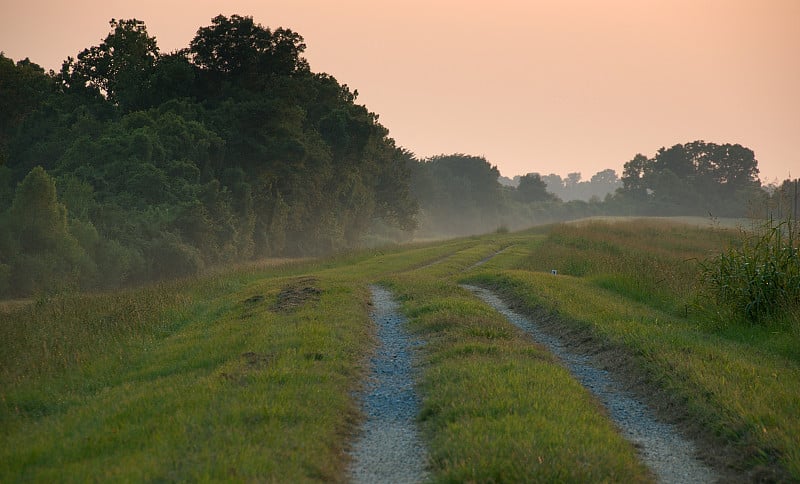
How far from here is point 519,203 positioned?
16262cm

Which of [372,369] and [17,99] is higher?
[17,99]

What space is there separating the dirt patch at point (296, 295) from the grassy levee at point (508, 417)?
4.56 meters

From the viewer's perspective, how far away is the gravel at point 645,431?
25.2 ft

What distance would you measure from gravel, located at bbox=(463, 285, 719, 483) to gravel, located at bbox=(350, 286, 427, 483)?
2.72 m

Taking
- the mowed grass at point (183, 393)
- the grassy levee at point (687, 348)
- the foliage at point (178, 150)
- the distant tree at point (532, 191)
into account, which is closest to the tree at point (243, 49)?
the foliage at point (178, 150)

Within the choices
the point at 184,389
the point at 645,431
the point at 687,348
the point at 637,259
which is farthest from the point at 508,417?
the point at 637,259

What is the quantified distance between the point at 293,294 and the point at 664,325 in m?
10.2

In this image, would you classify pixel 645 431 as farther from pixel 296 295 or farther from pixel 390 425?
pixel 296 295

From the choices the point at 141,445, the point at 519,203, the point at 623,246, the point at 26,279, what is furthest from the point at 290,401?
the point at 519,203

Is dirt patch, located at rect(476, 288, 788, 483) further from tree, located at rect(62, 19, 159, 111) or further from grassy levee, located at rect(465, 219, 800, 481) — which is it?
tree, located at rect(62, 19, 159, 111)

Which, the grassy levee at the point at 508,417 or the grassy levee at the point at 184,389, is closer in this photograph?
the grassy levee at the point at 508,417

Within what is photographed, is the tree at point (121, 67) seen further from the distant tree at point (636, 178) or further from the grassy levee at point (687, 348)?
the distant tree at point (636, 178)

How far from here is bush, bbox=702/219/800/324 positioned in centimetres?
1483

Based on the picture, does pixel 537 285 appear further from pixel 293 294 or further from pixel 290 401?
pixel 290 401
